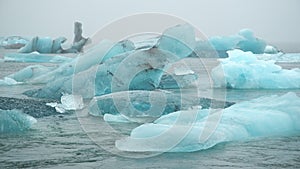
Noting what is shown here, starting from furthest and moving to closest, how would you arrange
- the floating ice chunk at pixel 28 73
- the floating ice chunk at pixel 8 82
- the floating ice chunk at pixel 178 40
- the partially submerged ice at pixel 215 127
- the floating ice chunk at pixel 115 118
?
the floating ice chunk at pixel 28 73, the floating ice chunk at pixel 8 82, the floating ice chunk at pixel 178 40, the floating ice chunk at pixel 115 118, the partially submerged ice at pixel 215 127

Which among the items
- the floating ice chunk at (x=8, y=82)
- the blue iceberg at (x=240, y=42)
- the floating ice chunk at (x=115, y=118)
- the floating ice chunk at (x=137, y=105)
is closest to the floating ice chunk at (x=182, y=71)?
the floating ice chunk at (x=8, y=82)

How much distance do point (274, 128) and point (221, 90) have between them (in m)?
5.62

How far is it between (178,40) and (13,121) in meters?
5.26

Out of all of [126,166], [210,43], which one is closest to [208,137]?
[126,166]

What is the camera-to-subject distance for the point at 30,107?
7.46 m

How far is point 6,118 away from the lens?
572 cm

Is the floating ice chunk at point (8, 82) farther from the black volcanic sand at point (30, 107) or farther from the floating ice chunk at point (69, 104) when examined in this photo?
the floating ice chunk at point (69, 104)

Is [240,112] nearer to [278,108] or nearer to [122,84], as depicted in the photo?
[278,108]

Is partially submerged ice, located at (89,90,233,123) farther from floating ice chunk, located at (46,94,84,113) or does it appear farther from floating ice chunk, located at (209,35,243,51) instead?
floating ice chunk, located at (209,35,243,51)

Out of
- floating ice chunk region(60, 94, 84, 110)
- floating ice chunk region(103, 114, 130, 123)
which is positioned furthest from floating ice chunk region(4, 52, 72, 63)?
floating ice chunk region(103, 114, 130, 123)

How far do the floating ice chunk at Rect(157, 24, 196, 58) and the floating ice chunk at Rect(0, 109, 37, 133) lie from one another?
4678mm

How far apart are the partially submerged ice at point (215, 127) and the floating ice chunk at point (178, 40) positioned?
134 inches

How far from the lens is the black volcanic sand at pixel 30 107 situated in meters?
7.04

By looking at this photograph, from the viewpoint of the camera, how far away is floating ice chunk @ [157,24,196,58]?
999 cm
